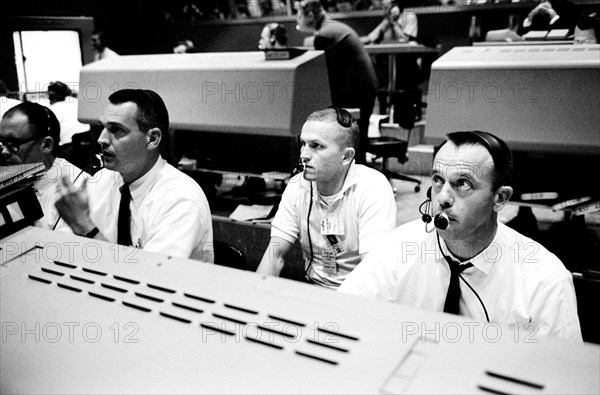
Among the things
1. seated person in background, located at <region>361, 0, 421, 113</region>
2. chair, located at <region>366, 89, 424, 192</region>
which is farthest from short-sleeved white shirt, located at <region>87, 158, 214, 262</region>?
seated person in background, located at <region>361, 0, 421, 113</region>

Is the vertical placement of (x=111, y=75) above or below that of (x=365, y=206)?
above

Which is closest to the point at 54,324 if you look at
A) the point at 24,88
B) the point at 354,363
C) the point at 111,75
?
the point at 354,363

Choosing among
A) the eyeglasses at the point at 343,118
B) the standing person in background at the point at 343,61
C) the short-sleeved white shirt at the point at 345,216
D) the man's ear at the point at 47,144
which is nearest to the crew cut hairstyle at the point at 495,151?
the short-sleeved white shirt at the point at 345,216

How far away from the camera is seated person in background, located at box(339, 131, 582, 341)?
1.35 meters

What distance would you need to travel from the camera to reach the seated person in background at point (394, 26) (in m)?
7.27

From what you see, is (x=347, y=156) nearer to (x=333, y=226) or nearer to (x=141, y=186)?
(x=333, y=226)

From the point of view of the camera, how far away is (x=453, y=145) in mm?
1461

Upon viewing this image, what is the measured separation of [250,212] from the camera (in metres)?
3.63

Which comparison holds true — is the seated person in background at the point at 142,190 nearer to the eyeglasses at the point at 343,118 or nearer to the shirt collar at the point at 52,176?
the shirt collar at the point at 52,176

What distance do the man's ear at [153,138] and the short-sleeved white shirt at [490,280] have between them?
1.00 meters

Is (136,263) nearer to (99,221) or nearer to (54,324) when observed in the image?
(54,324)

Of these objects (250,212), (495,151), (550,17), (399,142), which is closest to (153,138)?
(495,151)

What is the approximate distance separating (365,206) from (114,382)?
170 centimetres

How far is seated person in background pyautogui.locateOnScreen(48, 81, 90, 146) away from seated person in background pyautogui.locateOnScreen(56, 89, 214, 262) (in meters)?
2.55
